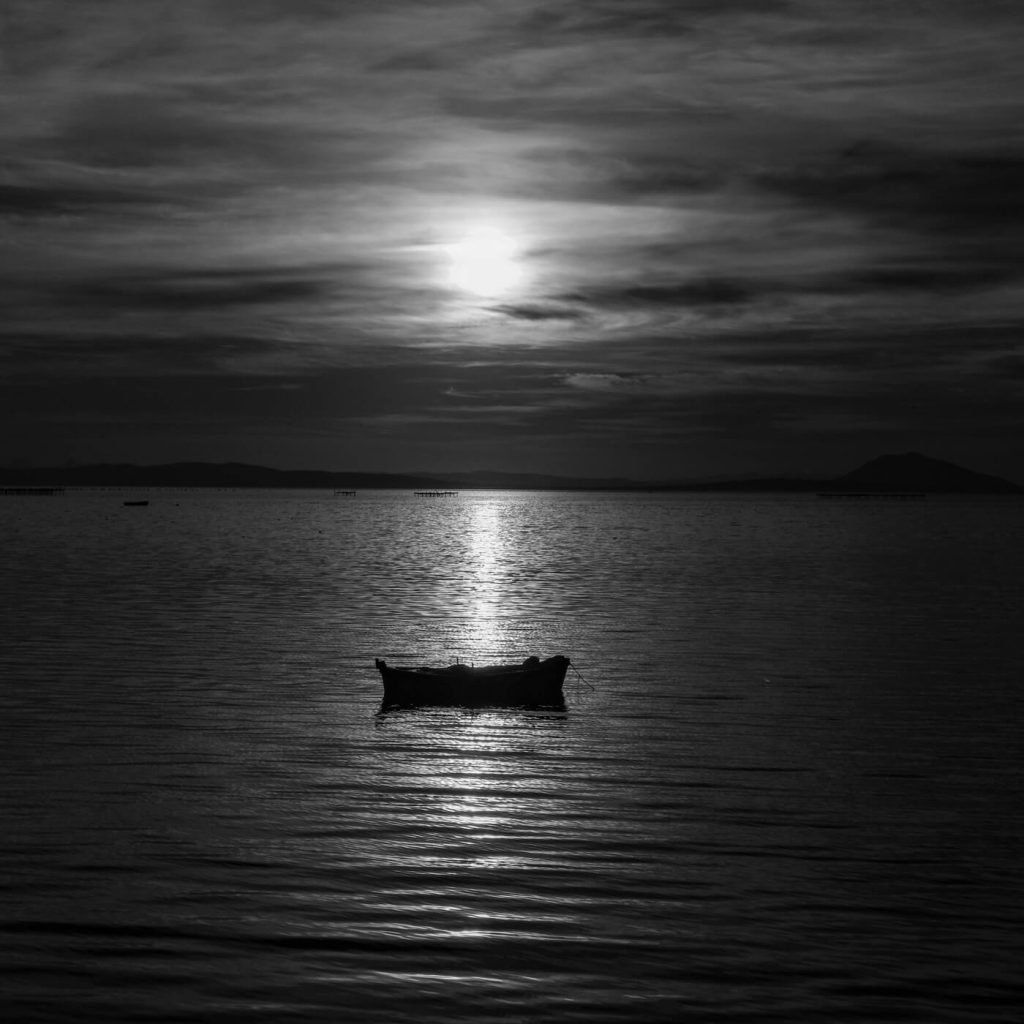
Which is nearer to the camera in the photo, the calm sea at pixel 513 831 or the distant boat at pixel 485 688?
the calm sea at pixel 513 831

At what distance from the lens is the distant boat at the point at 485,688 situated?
39.0m

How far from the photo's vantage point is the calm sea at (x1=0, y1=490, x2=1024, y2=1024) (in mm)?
16797

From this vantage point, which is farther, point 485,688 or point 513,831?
point 485,688

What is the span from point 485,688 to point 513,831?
50.1 ft

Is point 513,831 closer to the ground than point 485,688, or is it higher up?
closer to the ground

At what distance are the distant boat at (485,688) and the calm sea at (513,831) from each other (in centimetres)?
63

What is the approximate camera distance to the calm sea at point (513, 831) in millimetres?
16797

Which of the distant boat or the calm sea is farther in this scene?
the distant boat

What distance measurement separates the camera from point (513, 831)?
24.2 meters

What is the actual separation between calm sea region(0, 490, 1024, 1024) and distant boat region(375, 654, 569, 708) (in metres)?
0.63

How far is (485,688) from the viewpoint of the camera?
129 ft

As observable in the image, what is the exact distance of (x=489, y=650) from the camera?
5375 centimetres

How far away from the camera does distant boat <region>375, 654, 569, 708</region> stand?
128ft

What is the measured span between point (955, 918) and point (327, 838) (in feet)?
36.5
